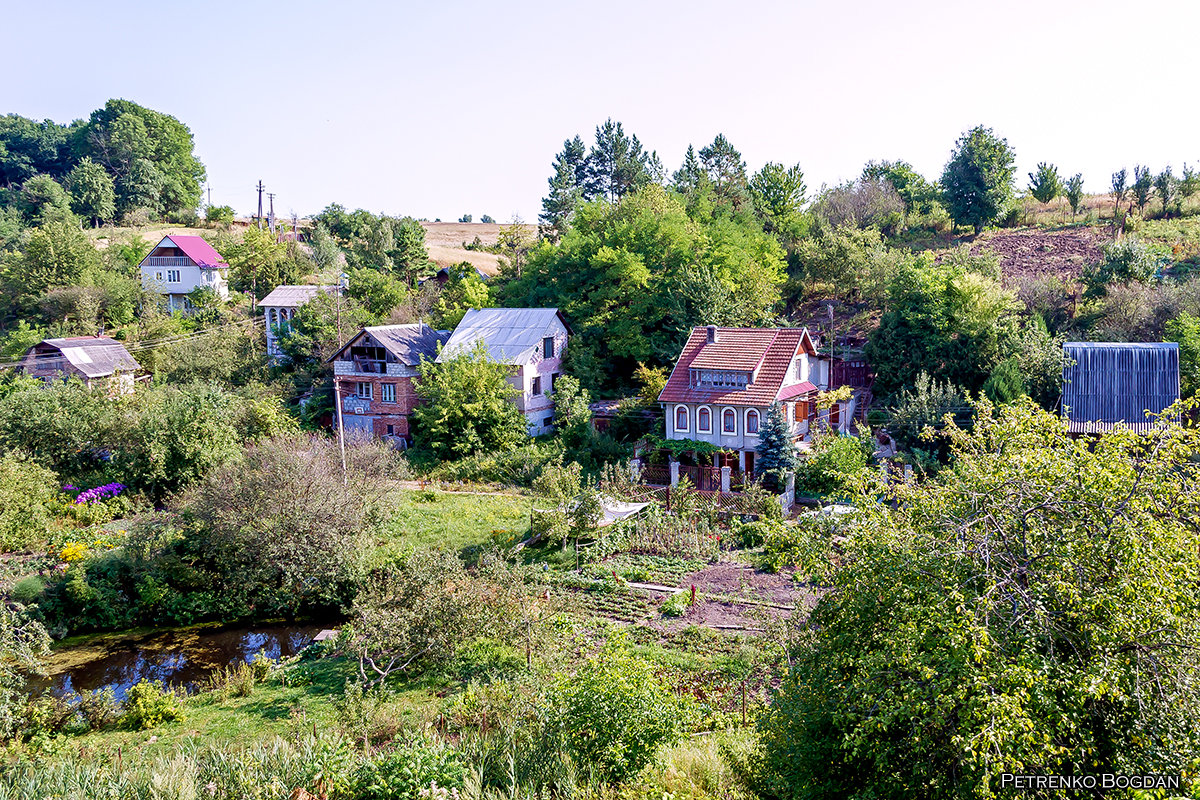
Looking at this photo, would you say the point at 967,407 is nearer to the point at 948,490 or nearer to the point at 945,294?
the point at 945,294

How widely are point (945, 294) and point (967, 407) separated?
243 inches

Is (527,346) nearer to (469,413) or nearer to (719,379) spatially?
(469,413)

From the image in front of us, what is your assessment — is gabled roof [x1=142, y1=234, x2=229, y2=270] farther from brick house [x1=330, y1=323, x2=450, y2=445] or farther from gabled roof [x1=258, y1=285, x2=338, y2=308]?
brick house [x1=330, y1=323, x2=450, y2=445]

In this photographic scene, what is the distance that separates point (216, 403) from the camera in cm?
3125

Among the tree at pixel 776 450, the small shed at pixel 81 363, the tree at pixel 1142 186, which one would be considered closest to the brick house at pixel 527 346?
the tree at pixel 776 450

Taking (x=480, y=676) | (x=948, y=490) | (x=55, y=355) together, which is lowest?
(x=480, y=676)

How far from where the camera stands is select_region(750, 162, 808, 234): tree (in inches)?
1950

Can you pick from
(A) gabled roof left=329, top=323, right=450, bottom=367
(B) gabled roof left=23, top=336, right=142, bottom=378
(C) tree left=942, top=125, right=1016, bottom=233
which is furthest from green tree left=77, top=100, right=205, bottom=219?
(C) tree left=942, top=125, right=1016, bottom=233

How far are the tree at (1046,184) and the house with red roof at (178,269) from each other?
52.8 metres

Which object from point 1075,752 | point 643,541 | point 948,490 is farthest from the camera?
point 643,541

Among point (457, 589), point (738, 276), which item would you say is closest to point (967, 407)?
point (738, 276)

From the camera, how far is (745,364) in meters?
29.0

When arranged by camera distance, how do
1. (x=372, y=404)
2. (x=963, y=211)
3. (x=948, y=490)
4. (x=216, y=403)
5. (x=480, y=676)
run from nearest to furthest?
(x=948, y=490)
(x=480, y=676)
(x=216, y=403)
(x=372, y=404)
(x=963, y=211)

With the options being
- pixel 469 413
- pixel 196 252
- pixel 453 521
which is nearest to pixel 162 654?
pixel 453 521
